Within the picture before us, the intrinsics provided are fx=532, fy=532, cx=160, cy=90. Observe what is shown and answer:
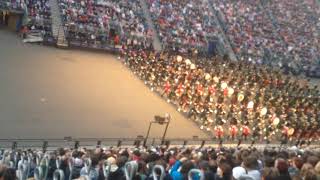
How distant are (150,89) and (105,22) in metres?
13.1

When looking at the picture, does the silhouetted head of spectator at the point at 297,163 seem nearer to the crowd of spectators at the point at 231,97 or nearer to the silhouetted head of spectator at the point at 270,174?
the silhouetted head of spectator at the point at 270,174

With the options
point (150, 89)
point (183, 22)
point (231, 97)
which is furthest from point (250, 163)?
point (183, 22)

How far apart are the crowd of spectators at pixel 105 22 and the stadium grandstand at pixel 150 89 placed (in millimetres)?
113

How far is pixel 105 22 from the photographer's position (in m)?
48.9

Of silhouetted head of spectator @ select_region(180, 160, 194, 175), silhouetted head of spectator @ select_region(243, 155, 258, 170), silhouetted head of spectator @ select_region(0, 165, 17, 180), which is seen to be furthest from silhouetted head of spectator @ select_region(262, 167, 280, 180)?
silhouetted head of spectator @ select_region(0, 165, 17, 180)

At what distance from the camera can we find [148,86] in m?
38.6

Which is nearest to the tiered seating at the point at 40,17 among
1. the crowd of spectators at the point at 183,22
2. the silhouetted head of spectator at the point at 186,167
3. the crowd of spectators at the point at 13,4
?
the crowd of spectators at the point at 13,4

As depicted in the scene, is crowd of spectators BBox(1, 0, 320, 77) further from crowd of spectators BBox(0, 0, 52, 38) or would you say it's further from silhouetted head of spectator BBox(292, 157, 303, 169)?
silhouetted head of spectator BBox(292, 157, 303, 169)

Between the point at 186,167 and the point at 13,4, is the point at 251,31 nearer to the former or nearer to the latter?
the point at 13,4

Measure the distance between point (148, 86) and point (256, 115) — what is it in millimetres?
8877

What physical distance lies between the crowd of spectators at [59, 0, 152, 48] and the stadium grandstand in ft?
0.37

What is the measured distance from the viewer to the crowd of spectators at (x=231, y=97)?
1283 inches

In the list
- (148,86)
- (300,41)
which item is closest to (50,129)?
(148,86)

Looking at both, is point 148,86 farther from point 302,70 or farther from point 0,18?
point 302,70
